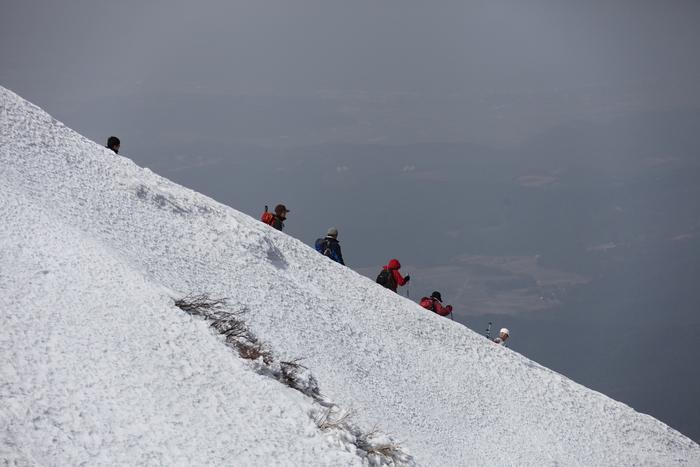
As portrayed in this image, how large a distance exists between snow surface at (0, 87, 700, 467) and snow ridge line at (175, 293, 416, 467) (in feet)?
0.21

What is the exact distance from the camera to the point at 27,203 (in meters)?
8.05

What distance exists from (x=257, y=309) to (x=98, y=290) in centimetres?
273

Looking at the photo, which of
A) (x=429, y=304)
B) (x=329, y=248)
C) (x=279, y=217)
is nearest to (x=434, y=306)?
(x=429, y=304)

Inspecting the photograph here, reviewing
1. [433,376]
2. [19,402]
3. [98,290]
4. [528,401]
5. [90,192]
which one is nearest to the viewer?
[19,402]

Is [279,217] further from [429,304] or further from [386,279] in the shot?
[429,304]

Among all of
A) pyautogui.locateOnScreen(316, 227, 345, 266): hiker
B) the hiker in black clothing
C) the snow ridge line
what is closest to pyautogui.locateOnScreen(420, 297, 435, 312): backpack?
pyautogui.locateOnScreen(316, 227, 345, 266): hiker

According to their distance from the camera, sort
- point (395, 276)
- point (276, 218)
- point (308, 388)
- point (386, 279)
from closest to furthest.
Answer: point (308, 388) → point (386, 279) → point (276, 218) → point (395, 276)

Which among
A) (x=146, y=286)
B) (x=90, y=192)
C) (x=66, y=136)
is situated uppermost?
(x=66, y=136)

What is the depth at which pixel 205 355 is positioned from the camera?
6.12m

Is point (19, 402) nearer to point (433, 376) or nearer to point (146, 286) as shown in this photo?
point (146, 286)

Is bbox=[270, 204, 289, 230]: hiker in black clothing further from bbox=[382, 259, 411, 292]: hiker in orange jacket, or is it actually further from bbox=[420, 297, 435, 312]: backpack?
bbox=[420, 297, 435, 312]: backpack

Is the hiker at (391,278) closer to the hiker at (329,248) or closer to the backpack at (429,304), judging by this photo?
the backpack at (429,304)

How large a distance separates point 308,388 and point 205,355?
3.93 ft

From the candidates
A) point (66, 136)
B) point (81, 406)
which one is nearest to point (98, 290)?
point (81, 406)
